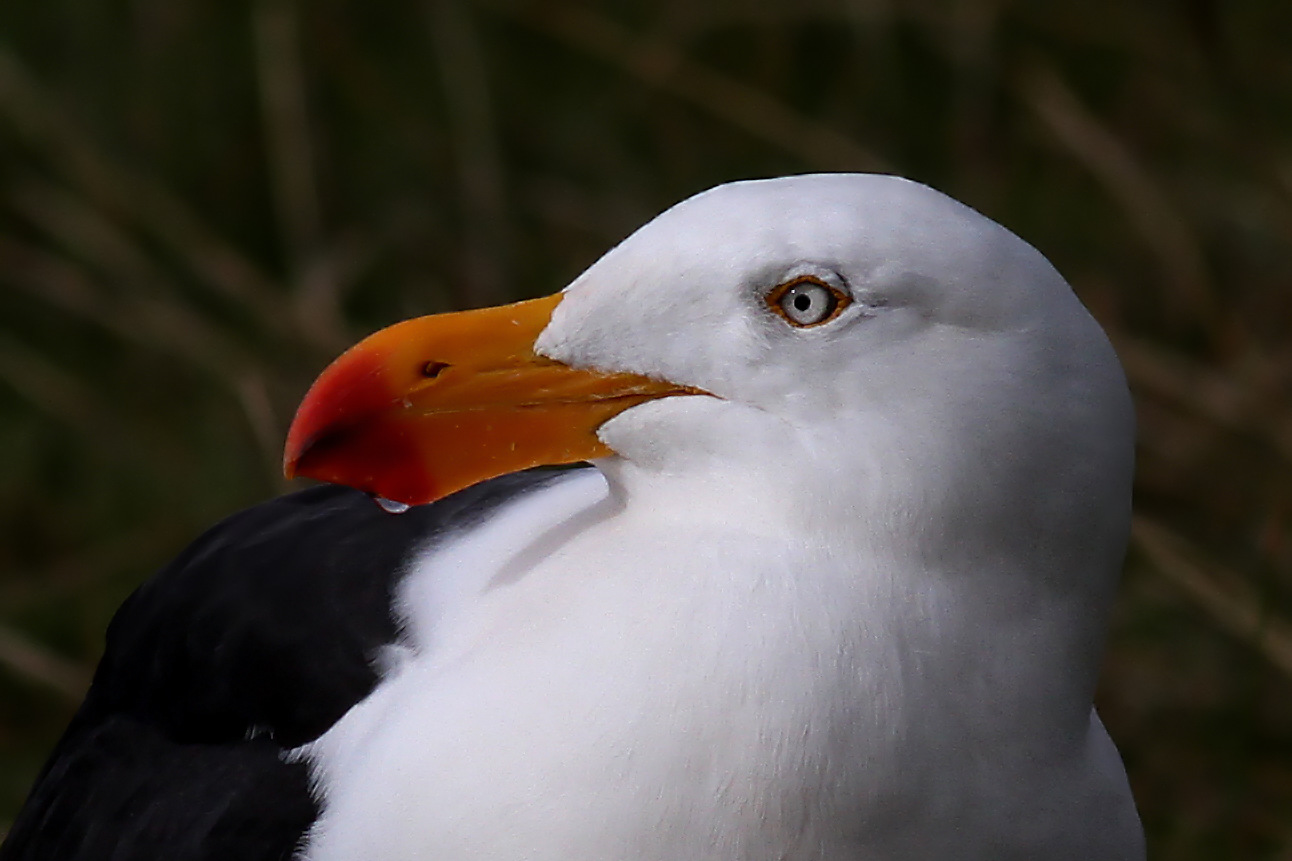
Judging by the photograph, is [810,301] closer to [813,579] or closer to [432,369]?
[813,579]

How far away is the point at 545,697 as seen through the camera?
1665 mm

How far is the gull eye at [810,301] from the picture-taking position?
1678 mm

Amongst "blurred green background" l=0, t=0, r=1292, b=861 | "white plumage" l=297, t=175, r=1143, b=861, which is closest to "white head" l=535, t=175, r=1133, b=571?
"white plumage" l=297, t=175, r=1143, b=861

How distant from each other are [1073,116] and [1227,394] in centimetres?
70

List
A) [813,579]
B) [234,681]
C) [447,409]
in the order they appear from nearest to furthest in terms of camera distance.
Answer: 1. [813,579]
2. [447,409]
3. [234,681]

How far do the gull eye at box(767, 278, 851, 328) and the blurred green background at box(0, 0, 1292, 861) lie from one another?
182 centimetres

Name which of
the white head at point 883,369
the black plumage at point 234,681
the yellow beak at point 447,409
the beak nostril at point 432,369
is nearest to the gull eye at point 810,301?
Result: the white head at point 883,369

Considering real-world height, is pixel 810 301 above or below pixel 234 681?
above

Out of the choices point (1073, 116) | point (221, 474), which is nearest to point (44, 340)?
point (221, 474)

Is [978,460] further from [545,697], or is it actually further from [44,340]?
[44,340]

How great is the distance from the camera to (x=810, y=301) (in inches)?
66.1

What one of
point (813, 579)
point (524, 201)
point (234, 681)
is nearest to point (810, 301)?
point (813, 579)

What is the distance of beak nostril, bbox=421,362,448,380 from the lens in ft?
5.88

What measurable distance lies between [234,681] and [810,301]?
2.81ft
